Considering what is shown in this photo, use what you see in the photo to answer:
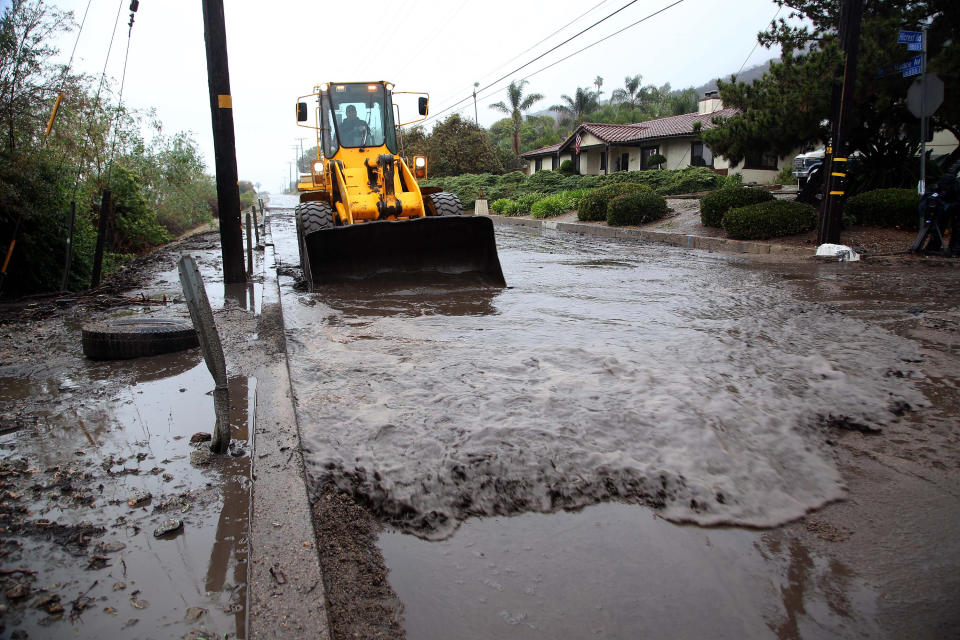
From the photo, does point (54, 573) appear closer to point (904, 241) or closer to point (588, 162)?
point (904, 241)

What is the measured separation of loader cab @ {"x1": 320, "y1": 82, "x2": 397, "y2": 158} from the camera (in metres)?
10.4

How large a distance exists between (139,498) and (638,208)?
1865cm

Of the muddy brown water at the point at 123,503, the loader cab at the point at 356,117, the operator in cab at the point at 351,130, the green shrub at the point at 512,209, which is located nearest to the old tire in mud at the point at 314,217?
the loader cab at the point at 356,117

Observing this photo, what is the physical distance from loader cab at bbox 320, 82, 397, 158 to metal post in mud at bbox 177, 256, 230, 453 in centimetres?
771

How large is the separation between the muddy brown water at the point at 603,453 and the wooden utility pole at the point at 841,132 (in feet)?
22.7

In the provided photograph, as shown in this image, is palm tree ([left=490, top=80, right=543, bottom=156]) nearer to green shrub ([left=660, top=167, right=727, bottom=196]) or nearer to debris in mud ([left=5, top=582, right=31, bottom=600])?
green shrub ([left=660, top=167, right=727, bottom=196])

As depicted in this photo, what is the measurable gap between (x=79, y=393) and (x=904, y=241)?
1449 cm

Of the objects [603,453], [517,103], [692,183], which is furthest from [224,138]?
[517,103]

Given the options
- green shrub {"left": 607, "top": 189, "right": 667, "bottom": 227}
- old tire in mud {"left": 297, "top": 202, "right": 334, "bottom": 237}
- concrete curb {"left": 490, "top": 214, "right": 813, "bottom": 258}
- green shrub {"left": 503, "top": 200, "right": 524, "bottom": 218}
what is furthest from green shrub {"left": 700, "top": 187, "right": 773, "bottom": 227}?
green shrub {"left": 503, "top": 200, "right": 524, "bottom": 218}

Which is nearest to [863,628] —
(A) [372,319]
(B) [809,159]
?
(A) [372,319]

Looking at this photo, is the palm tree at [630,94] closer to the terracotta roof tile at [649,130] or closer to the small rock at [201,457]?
the terracotta roof tile at [649,130]

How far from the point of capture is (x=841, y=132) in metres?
12.2

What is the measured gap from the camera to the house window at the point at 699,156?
3912 centimetres

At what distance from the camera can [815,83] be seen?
1331cm
